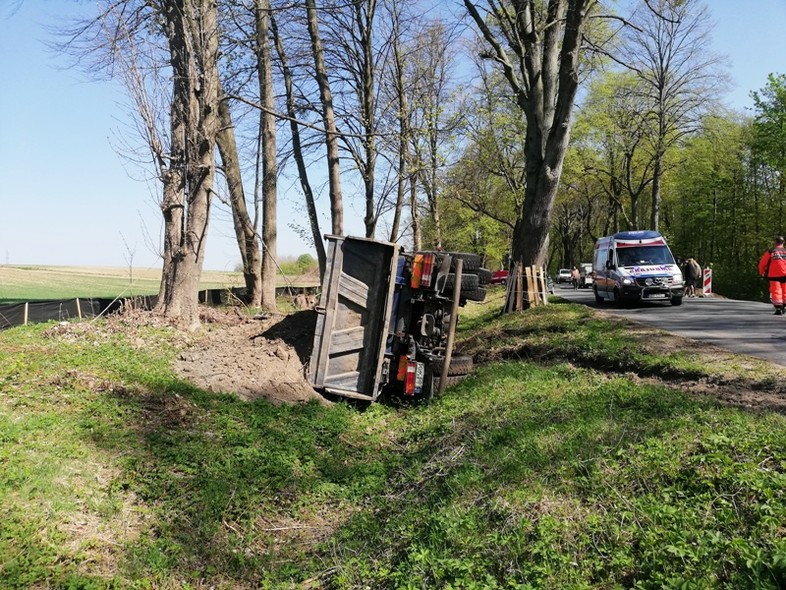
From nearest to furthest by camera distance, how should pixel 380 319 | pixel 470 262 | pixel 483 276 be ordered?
pixel 380 319, pixel 470 262, pixel 483 276

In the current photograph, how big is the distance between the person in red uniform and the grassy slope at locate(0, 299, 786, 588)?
21.8 feet

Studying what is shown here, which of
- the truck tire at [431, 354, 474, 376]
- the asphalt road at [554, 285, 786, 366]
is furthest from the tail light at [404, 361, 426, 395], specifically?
the asphalt road at [554, 285, 786, 366]

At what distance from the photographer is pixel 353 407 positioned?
344 inches

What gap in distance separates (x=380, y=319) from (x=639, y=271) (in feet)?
40.1

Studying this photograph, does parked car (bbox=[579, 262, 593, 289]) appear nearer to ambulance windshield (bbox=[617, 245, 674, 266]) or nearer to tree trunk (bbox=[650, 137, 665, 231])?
tree trunk (bbox=[650, 137, 665, 231])

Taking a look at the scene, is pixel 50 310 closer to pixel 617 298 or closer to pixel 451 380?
pixel 451 380

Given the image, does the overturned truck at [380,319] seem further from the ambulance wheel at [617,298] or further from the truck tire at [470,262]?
the ambulance wheel at [617,298]

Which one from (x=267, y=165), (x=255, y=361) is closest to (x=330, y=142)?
(x=267, y=165)

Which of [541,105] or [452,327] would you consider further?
[541,105]

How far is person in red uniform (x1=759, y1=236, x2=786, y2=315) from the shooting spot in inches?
514

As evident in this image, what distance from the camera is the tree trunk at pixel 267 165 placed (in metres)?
17.5

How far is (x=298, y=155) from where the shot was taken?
21.9m

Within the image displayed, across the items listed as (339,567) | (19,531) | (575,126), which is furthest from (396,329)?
(575,126)

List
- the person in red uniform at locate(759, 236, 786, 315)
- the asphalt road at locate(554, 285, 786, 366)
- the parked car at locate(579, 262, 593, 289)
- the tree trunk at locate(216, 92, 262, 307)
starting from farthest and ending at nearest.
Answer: the parked car at locate(579, 262, 593, 289) < the tree trunk at locate(216, 92, 262, 307) < the person in red uniform at locate(759, 236, 786, 315) < the asphalt road at locate(554, 285, 786, 366)
